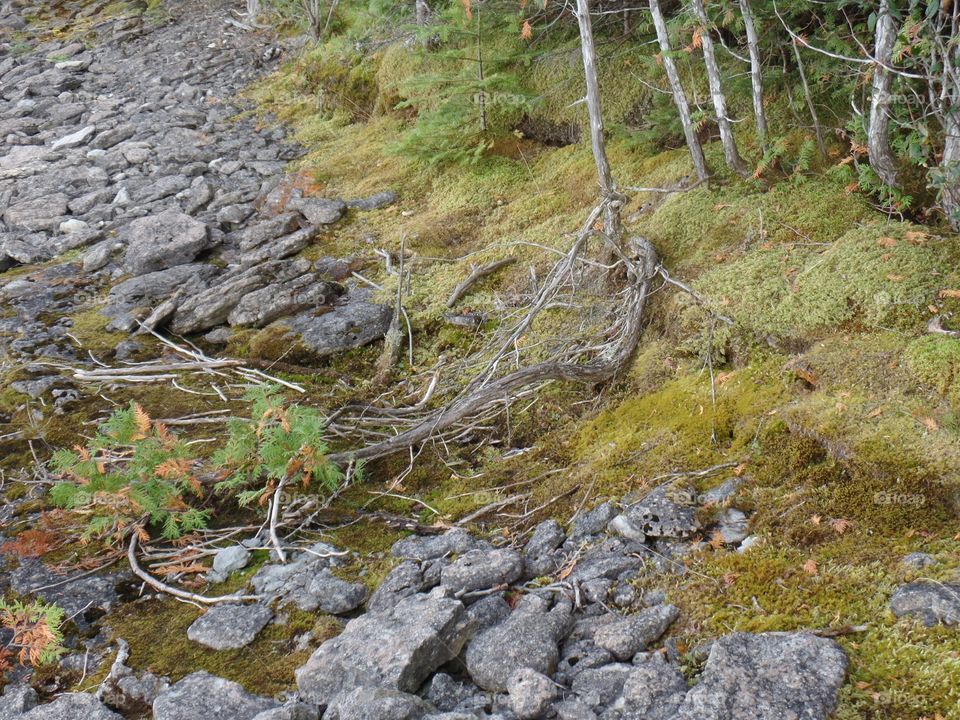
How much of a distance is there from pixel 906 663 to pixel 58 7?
2408 centimetres

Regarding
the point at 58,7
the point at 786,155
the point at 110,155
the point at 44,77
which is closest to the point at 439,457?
the point at 786,155

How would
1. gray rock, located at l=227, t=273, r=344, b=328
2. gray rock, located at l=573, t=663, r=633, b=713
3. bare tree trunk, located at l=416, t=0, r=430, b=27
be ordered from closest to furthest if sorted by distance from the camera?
gray rock, located at l=573, t=663, r=633, b=713, gray rock, located at l=227, t=273, r=344, b=328, bare tree trunk, located at l=416, t=0, r=430, b=27

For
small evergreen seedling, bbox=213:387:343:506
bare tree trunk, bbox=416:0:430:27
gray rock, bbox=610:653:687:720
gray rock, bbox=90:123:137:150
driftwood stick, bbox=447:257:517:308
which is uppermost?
bare tree trunk, bbox=416:0:430:27

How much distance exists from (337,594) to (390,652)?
0.82 m

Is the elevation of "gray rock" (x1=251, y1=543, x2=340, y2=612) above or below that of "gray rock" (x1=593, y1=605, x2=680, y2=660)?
below

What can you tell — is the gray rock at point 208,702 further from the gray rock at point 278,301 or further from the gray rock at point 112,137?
the gray rock at point 112,137

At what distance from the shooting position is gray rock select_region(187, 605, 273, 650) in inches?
135

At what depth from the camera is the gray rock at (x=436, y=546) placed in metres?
3.68

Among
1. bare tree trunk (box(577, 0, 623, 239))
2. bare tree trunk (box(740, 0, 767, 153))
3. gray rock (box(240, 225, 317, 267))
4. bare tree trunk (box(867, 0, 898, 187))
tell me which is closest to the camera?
bare tree trunk (box(867, 0, 898, 187))

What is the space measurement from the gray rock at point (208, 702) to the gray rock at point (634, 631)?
4.51 ft

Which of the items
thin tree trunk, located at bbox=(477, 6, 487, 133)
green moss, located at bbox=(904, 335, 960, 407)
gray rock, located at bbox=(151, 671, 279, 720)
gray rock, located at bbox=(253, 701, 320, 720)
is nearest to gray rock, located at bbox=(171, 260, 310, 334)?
thin tree trunk, located at bbox=(477, 6, 487, 133)

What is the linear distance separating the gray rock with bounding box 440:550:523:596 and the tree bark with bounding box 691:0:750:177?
407 centimetres

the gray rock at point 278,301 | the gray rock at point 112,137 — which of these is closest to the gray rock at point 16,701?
the gray rock at point 278,301

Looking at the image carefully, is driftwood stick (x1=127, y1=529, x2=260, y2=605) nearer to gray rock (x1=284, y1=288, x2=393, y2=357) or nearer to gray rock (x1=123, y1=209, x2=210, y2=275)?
gray rock (x1=284, y1=288, x2=393, y2=357)
